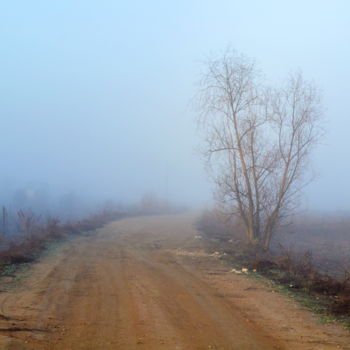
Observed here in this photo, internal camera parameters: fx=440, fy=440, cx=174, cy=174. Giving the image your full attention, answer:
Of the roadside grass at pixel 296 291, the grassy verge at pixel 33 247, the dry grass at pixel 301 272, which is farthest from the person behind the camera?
the grassy verge at pixel 33 247

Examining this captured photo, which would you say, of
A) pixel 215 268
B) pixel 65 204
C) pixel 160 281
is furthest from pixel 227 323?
pixel 65 204

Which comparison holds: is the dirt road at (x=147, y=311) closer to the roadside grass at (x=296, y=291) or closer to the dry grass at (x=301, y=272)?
the roadside grass at (x=296, y=291)

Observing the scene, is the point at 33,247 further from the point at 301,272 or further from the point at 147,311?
the point at 301,272

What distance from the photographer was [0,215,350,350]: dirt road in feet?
24.4

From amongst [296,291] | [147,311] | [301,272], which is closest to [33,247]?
[147,311]

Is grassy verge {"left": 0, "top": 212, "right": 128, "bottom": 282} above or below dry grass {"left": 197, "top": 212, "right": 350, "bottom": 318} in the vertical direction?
above

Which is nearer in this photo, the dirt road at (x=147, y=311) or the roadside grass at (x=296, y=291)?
the dirt road at (x=147, y=311)

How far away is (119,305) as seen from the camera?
987 cm

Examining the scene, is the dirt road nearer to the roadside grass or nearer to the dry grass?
the roadside grass

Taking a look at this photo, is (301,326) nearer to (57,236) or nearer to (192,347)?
(192,347)

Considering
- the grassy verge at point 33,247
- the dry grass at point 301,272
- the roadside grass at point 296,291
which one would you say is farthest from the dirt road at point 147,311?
the dry grass at point 301,272

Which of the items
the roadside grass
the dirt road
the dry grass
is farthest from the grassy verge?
the dry grass

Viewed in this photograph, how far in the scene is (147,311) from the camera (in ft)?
30.8

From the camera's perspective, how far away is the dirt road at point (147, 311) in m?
7.45
